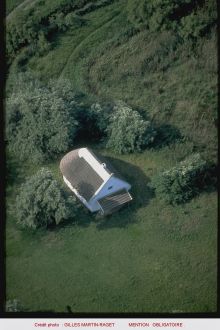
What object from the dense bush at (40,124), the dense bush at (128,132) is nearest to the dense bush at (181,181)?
the dense bush at (128,132)

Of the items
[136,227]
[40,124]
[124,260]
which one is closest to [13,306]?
[124,260]

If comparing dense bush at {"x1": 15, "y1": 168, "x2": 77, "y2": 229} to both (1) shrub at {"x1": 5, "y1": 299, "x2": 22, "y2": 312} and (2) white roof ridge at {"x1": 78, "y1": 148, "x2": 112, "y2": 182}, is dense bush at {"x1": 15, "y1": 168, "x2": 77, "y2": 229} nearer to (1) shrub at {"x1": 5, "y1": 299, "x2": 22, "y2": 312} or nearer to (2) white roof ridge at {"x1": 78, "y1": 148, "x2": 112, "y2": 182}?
(2) white roof ridge at {"x1": 78, "y1": 148, "x2": 112, "y2": 182}

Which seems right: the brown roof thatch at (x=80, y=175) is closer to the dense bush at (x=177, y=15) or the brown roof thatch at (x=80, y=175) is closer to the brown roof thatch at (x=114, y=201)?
the brown roof thatch at (x=114, y=201)

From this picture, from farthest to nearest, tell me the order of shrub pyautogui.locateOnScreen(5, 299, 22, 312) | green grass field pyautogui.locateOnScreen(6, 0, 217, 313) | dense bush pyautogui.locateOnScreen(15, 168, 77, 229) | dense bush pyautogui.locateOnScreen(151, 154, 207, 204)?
1. dense bush pyautogui.locateOnScreen(151, 154, 207, 204)
2. dense bush pyautogui.locateOnScreen(15, 168, 77, 229)
3. green grass field pyautogui.locateOnScreen(6, 0, 217, 313)
4. shrub pyautogui.locateOnScreen(5, 299, 22, 312)

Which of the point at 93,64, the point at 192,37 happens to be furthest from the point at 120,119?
the point at 192,37

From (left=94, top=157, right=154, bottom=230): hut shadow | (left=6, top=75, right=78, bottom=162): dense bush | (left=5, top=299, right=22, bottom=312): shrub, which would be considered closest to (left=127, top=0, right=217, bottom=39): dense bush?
(left=6, top=75, right=78, bottom=162): dense bush

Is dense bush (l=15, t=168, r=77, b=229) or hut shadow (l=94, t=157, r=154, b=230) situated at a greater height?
dense bush (l=15, t=168, r=77, b=229)

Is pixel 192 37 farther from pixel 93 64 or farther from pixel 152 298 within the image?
pixel 152 298
